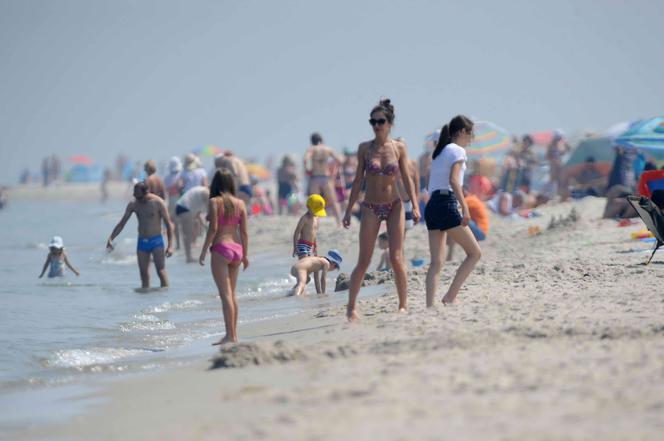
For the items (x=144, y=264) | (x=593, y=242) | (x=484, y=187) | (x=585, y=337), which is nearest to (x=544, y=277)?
(x=585, y=337)

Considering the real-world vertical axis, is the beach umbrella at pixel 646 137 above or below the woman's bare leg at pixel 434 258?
above

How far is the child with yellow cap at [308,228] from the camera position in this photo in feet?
34.2

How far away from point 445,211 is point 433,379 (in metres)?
2.64

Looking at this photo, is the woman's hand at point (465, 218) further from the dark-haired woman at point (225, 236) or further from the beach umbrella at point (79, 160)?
the beach umbrella at point (79, 160)

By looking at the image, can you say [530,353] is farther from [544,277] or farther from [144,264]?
[144,264]

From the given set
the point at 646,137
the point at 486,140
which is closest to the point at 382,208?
the point at 646,137

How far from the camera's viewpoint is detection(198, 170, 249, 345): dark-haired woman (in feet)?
25.5

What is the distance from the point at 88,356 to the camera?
8320 mm

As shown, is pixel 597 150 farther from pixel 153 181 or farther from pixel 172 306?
pixel 172 306

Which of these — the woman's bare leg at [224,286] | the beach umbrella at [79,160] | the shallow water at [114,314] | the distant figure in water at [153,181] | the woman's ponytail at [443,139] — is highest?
the beach umbrella at [79,160]

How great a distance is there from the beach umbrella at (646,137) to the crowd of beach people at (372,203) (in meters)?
1.44

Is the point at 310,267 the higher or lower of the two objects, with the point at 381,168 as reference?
lower

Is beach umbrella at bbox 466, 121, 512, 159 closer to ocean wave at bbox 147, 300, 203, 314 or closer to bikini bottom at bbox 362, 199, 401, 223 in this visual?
ocean wave at bbox 147, 300, 203, 314

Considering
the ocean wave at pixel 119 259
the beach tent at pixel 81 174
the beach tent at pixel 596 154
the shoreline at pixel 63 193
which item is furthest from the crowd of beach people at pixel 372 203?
the beach tent at pixel 81 174
